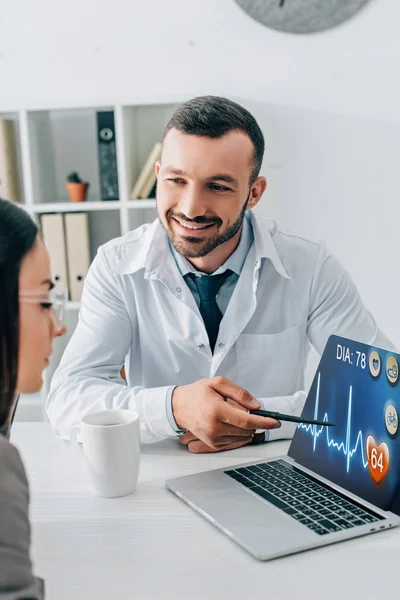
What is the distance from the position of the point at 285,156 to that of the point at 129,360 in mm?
1300

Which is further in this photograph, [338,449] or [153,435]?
[153,435]

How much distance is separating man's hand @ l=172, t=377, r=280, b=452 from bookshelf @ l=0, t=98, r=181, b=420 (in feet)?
4.60

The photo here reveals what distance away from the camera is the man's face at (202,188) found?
1.39 meters

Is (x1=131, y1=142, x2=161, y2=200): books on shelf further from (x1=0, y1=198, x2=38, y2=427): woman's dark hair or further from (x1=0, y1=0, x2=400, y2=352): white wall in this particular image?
(x1=0, y1=198, x2=38, y2=427): woman's dark hair

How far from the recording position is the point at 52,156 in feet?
8.66

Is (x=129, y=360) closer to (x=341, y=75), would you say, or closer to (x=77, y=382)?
(x=77, y=382)

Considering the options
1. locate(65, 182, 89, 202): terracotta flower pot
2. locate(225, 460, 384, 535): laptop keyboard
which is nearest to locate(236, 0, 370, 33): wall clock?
locate(65, 182, 89, 202): terracotta flower pot

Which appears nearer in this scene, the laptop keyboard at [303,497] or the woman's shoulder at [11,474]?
the woman's shoulder at [11,474]

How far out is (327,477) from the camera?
0.97m

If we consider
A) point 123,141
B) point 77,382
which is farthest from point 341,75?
point 77,382

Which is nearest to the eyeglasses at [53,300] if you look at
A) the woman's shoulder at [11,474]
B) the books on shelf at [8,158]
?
the woman's shoulder at [11,474]

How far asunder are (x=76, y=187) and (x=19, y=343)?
1.91 meters

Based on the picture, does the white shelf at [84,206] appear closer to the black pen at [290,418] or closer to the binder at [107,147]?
the binder at [107,147]

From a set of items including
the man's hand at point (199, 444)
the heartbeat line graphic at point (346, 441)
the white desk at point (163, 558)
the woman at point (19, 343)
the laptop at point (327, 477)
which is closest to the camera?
the woman at point (19, 343)
